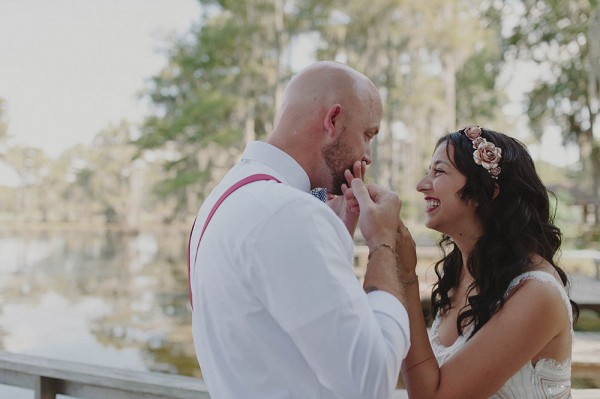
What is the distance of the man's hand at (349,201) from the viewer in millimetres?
1396

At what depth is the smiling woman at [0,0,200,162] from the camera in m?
48.5

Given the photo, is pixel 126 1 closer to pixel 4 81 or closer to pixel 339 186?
pixel 4 81

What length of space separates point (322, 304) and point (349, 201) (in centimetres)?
46

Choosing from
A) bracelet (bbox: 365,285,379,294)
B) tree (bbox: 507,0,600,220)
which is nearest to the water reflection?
bracelet (bbox: 365,285,379,294)

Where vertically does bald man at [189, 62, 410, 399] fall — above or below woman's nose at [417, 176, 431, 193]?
below

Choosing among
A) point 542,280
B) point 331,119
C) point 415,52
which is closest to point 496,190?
point 542,280

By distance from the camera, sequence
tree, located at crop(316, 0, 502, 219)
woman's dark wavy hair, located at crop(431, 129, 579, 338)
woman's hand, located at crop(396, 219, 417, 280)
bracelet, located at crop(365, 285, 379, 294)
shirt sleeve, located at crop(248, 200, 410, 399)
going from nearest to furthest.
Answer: shirt sleeve, located at crop(248, 200, 410, 399) < bracelet, located at crop(365, 285, 379, 294) < woman's hand, located at crop(396, 219, 417, 280) < woman's dark wavy hair, located at crop(431, 129, 579, 338) < tree, located at crop(316, 0, 502, 219)

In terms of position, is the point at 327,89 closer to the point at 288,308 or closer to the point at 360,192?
the point at 360,192

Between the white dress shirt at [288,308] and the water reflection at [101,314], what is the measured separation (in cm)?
781

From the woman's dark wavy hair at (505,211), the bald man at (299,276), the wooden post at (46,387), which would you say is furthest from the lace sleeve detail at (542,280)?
the wooden post at (46,387)

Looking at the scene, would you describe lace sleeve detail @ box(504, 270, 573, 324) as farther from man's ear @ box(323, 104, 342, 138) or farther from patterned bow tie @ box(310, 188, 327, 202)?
man's ear @ box(323, 104, 342, 138)

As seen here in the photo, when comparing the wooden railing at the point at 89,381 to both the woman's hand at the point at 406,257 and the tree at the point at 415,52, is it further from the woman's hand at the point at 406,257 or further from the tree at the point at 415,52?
the tree at the point at 415,52

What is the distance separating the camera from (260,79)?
24625 millimetres

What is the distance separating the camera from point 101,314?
511 inches
